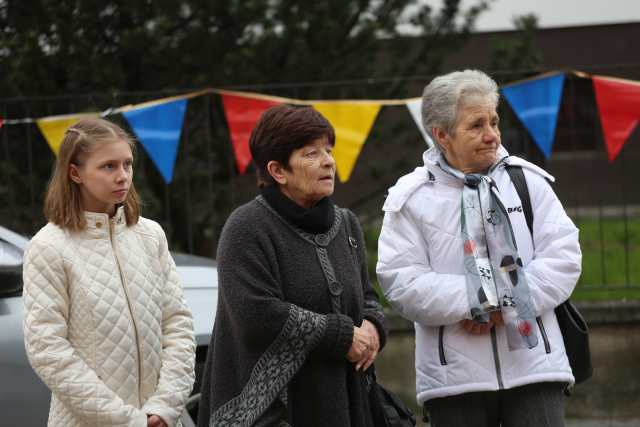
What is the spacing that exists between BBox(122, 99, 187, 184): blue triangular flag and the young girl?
3.28 meters

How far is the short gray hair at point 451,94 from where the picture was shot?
338 centimetres

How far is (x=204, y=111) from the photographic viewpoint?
7.05 m

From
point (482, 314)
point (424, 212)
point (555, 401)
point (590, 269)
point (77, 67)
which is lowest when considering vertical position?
point (590, 269)

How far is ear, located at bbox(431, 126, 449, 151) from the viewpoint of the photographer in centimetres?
342

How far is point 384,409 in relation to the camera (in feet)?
10.5

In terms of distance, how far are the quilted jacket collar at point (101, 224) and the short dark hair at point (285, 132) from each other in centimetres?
50

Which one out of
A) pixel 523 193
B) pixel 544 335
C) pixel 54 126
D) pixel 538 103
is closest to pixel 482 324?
pixel 544 335

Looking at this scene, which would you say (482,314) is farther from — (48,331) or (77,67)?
(77,67)

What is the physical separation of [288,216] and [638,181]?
12.5 meters

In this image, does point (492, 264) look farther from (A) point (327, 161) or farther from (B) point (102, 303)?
(B) point (102, 303)

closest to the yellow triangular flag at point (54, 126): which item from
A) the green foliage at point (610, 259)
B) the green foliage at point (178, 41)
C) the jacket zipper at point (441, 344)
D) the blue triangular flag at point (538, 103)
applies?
the green foliage at point (178, 41)

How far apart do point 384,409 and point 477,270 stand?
1.73ft

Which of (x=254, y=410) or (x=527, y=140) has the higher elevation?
(x=527, y=140)

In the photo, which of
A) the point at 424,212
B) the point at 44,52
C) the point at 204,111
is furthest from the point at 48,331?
the point at 44,52
